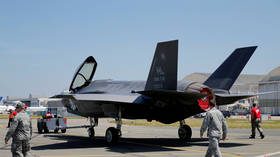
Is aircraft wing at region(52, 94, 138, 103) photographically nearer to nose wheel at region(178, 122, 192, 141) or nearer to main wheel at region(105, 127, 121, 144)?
main wheel at region(105, 127, 121, 144)

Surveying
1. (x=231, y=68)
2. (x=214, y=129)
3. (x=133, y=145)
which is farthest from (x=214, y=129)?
(x=231, y=68)

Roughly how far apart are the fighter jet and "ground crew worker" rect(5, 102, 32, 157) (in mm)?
4975

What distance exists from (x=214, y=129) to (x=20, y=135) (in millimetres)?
5089

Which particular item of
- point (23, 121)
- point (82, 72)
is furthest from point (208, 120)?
point (82, 72)

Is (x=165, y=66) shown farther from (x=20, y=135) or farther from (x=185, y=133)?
(x=20, y=135)

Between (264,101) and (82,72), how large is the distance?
7391cm

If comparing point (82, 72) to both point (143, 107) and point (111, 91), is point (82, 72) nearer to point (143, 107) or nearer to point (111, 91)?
point (111, 91)

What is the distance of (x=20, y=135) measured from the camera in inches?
344

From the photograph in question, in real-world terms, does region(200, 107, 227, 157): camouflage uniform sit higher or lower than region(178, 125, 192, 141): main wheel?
higher

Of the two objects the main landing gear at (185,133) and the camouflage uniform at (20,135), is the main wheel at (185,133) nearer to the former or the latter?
the main landing gear at (185,133)

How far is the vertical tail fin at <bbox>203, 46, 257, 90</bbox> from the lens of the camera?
15.7 m

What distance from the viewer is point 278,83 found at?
77375 mm

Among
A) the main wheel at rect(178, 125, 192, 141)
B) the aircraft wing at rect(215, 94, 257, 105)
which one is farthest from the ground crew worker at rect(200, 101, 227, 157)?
the main wheel at rect(178, 125, 192, 141)

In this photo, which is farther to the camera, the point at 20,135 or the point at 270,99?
the point at 270,99
